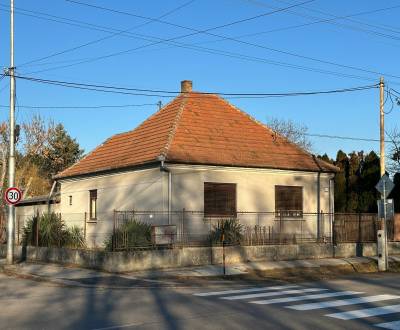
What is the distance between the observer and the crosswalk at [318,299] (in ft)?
35.7

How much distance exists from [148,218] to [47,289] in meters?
7.90

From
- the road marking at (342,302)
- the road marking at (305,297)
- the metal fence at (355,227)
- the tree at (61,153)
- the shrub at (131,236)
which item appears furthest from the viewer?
the tree at (61,153)

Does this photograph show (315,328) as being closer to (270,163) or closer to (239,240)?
(239,240)

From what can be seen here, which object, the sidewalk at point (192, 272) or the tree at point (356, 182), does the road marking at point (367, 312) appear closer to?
the sidewalk at point (192, 272)

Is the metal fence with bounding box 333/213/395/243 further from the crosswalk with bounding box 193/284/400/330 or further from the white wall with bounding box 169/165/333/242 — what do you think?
the crosswalk with bounding box 193/284/400/330

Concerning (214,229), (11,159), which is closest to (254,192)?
(214,229)

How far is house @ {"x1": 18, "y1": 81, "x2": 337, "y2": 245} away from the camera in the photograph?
24.0 meters

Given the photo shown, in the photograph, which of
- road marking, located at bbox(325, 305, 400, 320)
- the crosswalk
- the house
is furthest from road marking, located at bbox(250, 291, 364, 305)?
the house

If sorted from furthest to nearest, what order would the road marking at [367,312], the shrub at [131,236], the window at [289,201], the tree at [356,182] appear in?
1. the tree at [356,182]
2. the window at [289,201]
3. the shrub at [131,236]
4. the road marking at [367,312]

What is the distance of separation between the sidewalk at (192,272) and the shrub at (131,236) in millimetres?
1265

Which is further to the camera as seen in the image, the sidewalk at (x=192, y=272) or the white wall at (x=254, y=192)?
the white wall at (x=254, y=192)

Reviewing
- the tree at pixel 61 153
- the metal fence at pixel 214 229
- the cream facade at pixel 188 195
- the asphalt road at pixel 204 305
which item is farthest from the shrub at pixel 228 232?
the tree at pixel 61 153

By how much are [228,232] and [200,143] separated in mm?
4716

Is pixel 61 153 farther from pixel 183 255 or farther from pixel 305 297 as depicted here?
pixel 305 297
